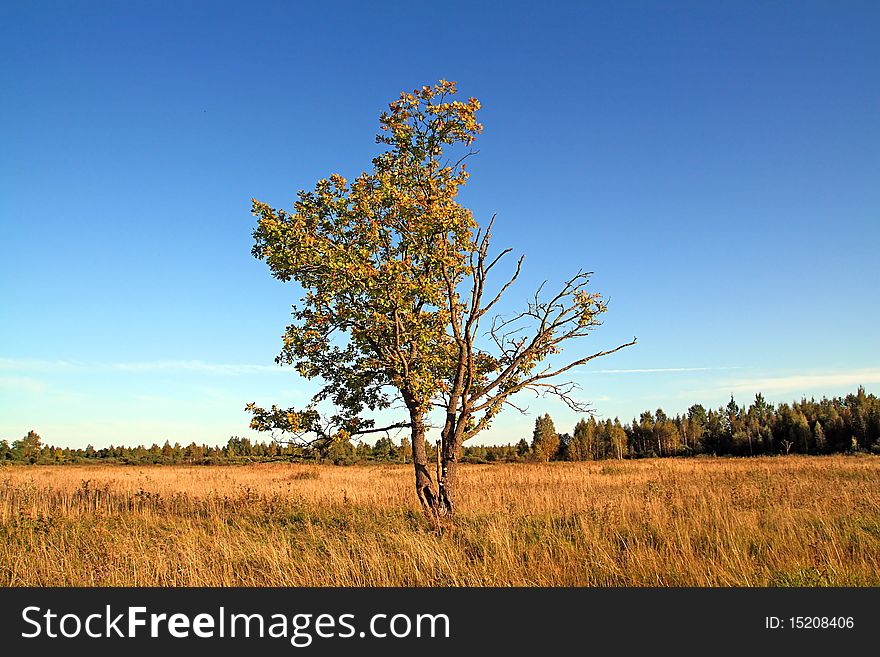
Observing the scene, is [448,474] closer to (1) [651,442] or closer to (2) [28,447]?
(2) [28,447]

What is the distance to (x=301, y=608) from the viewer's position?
20.1ft

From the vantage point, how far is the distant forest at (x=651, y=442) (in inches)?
2820

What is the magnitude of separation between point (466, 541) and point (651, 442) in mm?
104577

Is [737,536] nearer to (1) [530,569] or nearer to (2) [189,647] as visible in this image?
(1) [530,569]

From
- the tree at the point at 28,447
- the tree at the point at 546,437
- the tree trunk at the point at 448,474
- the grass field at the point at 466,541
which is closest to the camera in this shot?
the grass field at the point at 466,541

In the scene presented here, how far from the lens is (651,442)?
343 feet

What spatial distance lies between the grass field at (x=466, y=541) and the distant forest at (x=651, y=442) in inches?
1569

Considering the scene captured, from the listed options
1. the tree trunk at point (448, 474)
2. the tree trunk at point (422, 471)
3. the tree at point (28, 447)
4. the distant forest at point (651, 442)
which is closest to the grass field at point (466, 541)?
the tree trunk at point (448, 474)

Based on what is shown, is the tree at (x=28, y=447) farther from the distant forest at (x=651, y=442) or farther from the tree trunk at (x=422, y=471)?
the tree trunk at (x=422, y=471)

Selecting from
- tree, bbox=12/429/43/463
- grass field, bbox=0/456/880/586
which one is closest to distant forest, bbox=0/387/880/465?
tree, bbox=12/429/43/463

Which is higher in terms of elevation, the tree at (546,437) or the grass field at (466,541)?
the grass field at (466,541)

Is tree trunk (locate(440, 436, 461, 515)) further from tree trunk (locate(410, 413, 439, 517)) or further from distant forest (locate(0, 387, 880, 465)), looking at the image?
distant forest (locate(0, 387, 880, 465))

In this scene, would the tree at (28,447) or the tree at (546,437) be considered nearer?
the tree at (28,447)

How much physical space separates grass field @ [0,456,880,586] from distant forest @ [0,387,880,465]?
131ft
